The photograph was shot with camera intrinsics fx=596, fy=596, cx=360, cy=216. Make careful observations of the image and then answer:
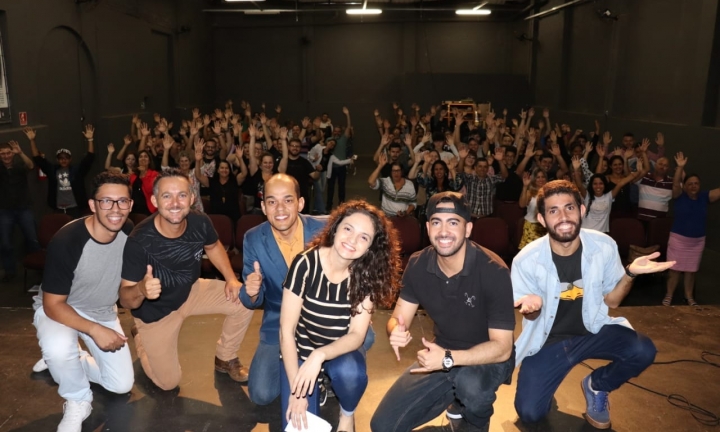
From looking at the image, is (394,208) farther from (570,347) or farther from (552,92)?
(552,92)

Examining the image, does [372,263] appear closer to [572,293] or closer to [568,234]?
[568,234]

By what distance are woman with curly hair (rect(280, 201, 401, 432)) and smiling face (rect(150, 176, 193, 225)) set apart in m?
1.08

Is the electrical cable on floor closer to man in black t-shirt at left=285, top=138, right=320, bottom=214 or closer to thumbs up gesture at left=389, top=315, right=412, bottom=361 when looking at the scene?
thumbs up gesture at left=389, top=315, right=412, bottom=361

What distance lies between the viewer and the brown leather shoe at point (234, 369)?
13.2 feet

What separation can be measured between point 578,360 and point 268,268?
194 cm

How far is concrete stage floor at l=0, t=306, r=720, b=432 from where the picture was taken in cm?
351

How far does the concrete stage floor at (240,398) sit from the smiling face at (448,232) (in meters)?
1.19

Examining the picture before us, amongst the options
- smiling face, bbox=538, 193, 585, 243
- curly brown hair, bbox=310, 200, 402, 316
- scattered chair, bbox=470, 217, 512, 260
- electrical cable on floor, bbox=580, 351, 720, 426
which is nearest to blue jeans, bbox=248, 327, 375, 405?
curly brown hair, bbox=310, 200, 402, 316

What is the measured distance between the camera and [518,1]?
1803 centimetres

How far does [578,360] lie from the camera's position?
3582mm

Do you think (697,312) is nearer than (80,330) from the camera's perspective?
No

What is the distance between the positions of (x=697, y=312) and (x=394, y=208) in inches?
130

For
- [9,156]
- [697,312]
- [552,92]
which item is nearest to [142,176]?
[9,156]

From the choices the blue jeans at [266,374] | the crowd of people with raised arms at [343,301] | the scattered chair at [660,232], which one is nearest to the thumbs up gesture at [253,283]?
the crowd of people with raised arms at [343,301]
